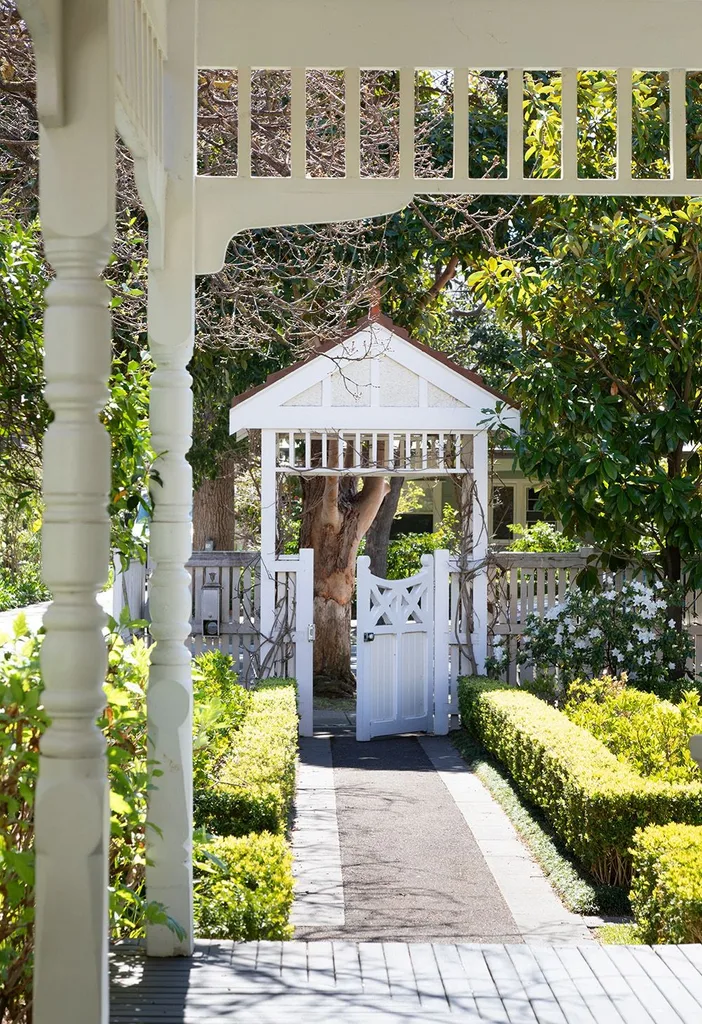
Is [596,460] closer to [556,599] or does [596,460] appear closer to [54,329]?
[556,599]

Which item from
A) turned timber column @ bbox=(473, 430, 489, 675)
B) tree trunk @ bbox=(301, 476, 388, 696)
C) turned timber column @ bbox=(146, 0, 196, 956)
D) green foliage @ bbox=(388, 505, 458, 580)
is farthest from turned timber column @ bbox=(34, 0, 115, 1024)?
green foliage @ bbox=(388, 505, 458, 580)

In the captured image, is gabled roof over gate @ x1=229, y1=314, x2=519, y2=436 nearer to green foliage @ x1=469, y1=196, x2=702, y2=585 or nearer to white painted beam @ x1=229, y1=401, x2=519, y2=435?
white painted beam @ x1=229, y1=401, x2=519, y2=435

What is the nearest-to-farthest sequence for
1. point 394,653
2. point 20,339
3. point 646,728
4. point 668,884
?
point 20,339 → point 668,884 → point 646,728 → point 394,653

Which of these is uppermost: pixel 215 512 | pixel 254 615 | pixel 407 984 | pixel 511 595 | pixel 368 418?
pixel 368 418

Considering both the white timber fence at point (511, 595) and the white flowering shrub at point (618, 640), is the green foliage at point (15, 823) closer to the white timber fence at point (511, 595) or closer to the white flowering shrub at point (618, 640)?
the white flowering shrub at point (618, 640)

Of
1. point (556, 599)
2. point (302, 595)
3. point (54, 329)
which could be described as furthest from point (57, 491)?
point (556, 599)

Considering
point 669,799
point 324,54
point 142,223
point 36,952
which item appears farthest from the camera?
point 142,223

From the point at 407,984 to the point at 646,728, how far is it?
4.07 metres

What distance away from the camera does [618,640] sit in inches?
403

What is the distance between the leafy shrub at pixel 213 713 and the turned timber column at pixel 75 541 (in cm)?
238

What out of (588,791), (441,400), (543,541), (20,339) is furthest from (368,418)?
(20,339)

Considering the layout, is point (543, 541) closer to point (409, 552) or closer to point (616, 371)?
point (409, 552)

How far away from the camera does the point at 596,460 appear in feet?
32.7

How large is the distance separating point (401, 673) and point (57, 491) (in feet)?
28.6
